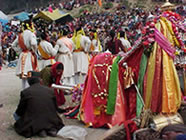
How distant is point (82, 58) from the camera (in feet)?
29.0

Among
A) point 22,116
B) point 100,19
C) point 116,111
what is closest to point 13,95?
point 22,116

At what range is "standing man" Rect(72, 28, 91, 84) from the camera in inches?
341

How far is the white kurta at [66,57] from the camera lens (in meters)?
8.04

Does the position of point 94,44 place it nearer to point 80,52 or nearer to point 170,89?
point 80,52

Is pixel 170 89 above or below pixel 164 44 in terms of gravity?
below

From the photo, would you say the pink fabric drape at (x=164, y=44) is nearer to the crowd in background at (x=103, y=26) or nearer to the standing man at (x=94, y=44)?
the standing man at (x=94, y=44)

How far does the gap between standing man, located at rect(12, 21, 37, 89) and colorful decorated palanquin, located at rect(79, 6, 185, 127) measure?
2.18m

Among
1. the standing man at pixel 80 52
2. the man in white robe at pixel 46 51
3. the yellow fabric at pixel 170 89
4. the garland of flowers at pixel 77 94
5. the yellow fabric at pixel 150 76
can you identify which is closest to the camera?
the yellow fabric at pixel 170 89

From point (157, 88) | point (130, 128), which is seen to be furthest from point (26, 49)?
point (130, 128)

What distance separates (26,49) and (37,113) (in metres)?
2.76

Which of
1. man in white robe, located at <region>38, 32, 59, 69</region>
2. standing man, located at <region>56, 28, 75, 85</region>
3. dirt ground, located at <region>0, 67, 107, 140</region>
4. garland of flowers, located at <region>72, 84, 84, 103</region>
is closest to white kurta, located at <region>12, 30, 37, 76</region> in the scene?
man in white robe, located at <region>38, 32, 59, 69</region>

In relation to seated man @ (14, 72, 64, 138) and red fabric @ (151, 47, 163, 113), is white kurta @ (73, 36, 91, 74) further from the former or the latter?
red fabric @ (151, 47, 163, 113)

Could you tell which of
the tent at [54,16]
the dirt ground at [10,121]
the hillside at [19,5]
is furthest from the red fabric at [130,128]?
the hillside at [19,5]

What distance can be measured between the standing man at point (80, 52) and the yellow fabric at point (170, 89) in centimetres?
454
